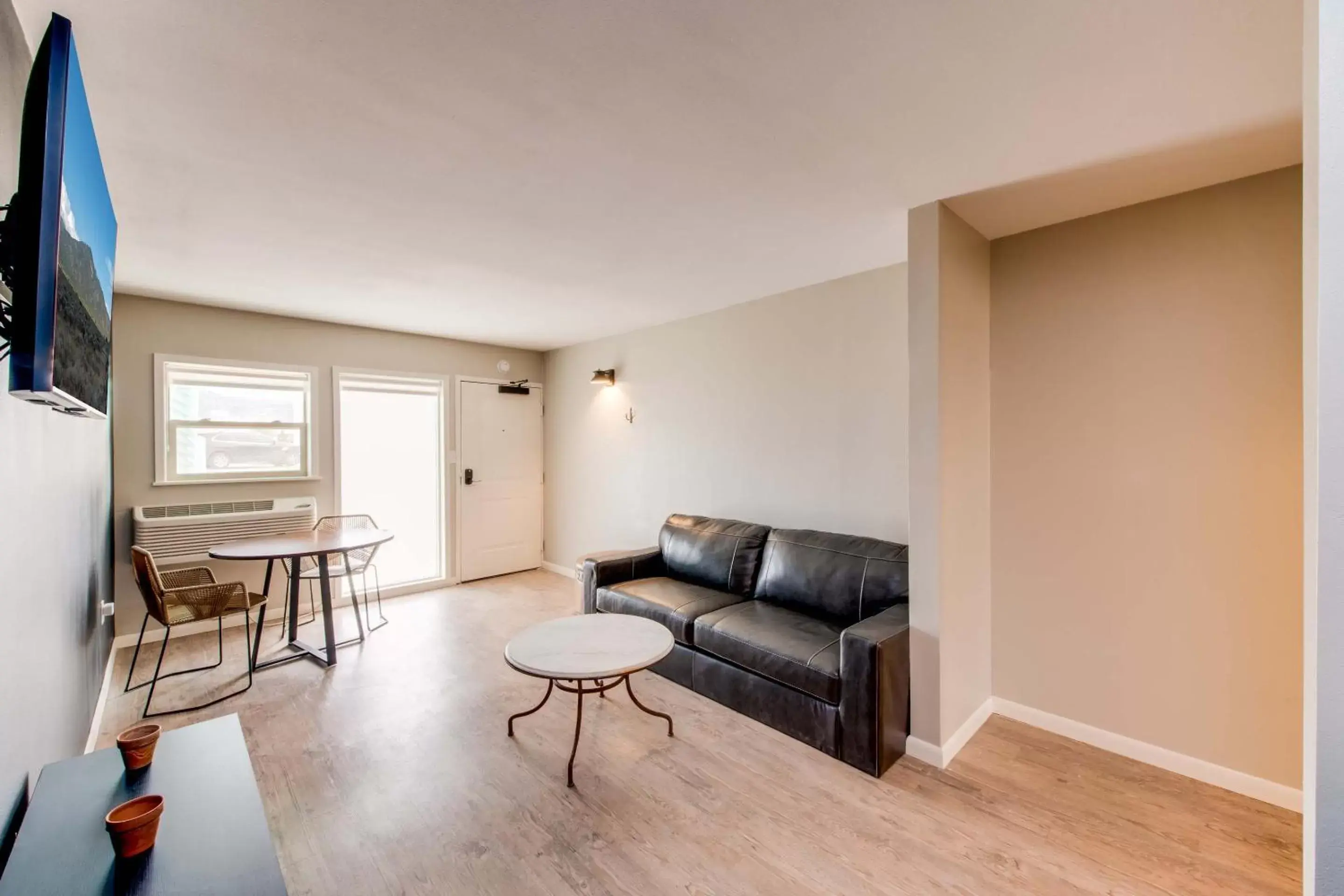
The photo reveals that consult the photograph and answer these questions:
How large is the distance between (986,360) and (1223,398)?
2.85ft

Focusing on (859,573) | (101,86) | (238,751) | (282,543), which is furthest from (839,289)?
(282,543)

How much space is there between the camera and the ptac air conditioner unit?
3.71 meters

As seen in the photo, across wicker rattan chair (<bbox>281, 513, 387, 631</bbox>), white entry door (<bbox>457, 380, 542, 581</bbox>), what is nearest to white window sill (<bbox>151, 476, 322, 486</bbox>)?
wicker rattan chair (<bbox>281, 513, 387, 631</bbox>)

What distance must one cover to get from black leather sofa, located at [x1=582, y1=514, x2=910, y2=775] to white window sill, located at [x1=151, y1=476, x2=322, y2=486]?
2466 millimetres

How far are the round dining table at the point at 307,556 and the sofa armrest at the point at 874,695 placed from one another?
2.90 metres

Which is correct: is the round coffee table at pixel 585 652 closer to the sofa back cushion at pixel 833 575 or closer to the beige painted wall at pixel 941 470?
the sofa back cushion at pixel 833 575

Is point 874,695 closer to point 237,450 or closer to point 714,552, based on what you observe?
Answer: point 714,552

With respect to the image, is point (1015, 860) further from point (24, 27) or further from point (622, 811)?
point (24, 27)

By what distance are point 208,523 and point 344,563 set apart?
3.26 ft

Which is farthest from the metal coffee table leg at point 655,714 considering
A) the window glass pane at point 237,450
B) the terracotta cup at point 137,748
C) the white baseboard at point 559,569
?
the window glass pane at point 237,450

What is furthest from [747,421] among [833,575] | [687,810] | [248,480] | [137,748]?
[248,480]

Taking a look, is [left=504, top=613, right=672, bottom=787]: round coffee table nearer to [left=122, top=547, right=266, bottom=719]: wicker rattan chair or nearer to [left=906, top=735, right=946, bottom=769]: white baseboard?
[left=906, top=735, right=946, bottom=769]: white baseboard

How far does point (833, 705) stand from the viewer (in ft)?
7.88

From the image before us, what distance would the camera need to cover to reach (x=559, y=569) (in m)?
5.75
